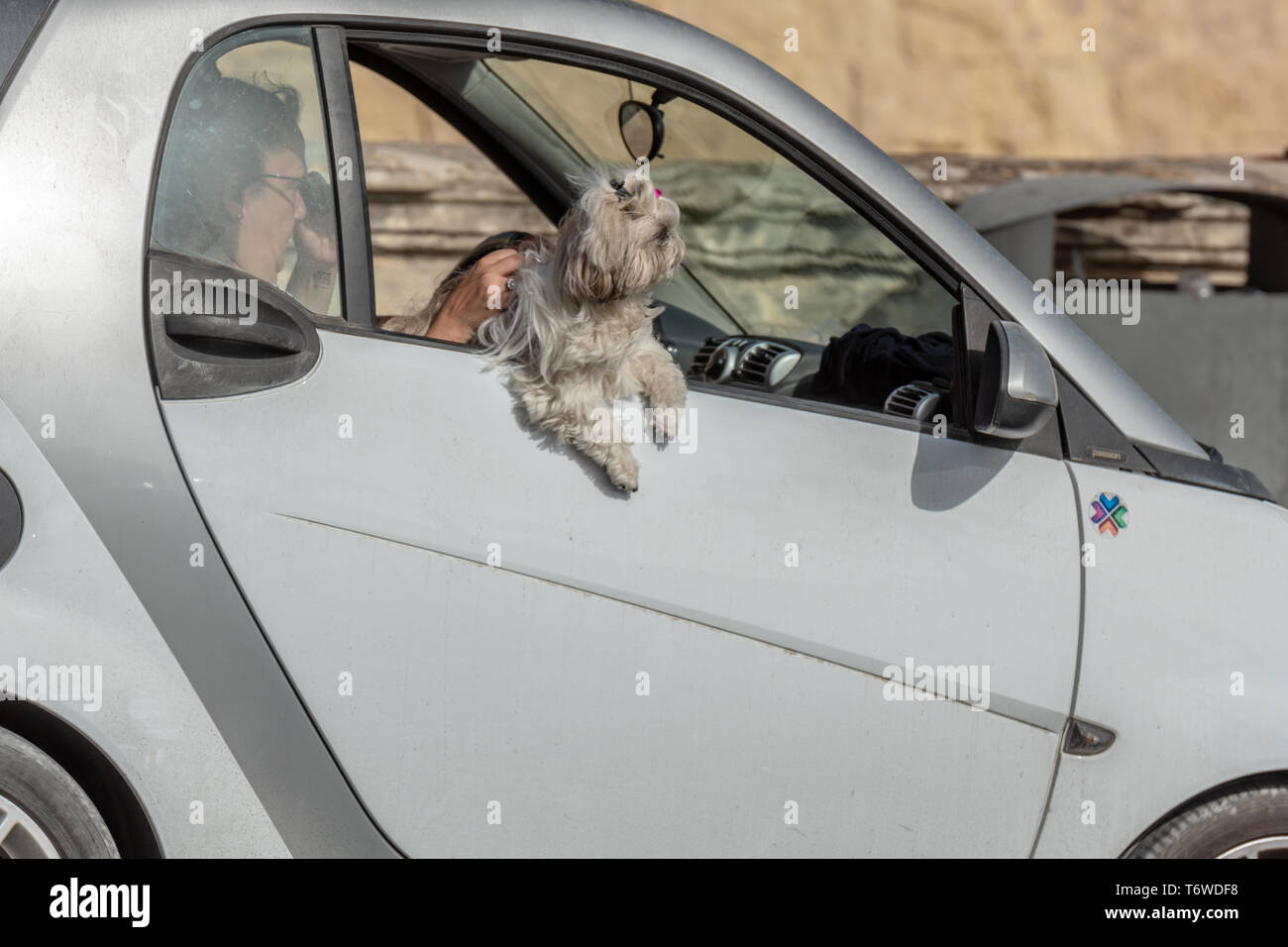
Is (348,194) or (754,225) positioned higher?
(754,225)

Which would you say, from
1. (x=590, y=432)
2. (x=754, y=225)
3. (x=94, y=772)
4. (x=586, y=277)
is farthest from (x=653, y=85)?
(x=754, y=225)

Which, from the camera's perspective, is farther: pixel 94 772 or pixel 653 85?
pixel 653 85

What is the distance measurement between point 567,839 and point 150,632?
27.8 inches

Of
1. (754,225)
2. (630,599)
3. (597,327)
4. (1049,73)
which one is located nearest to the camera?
(630,599)

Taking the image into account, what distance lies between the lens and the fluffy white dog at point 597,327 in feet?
6.53

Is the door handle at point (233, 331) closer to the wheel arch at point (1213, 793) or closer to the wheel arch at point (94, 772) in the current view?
the wheel arch at point (94, 772)

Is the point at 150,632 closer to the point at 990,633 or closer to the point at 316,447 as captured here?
the point at 316,447

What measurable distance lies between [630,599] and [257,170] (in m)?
0.92

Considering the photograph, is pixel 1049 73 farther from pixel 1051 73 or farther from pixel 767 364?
pixel 767 364

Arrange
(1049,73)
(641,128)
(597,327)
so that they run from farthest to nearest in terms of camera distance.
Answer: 1. (1049,73)
2. (641,128)
3. (597,327)

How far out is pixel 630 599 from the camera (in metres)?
1.95

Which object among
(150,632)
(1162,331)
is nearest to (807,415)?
(150,632)
